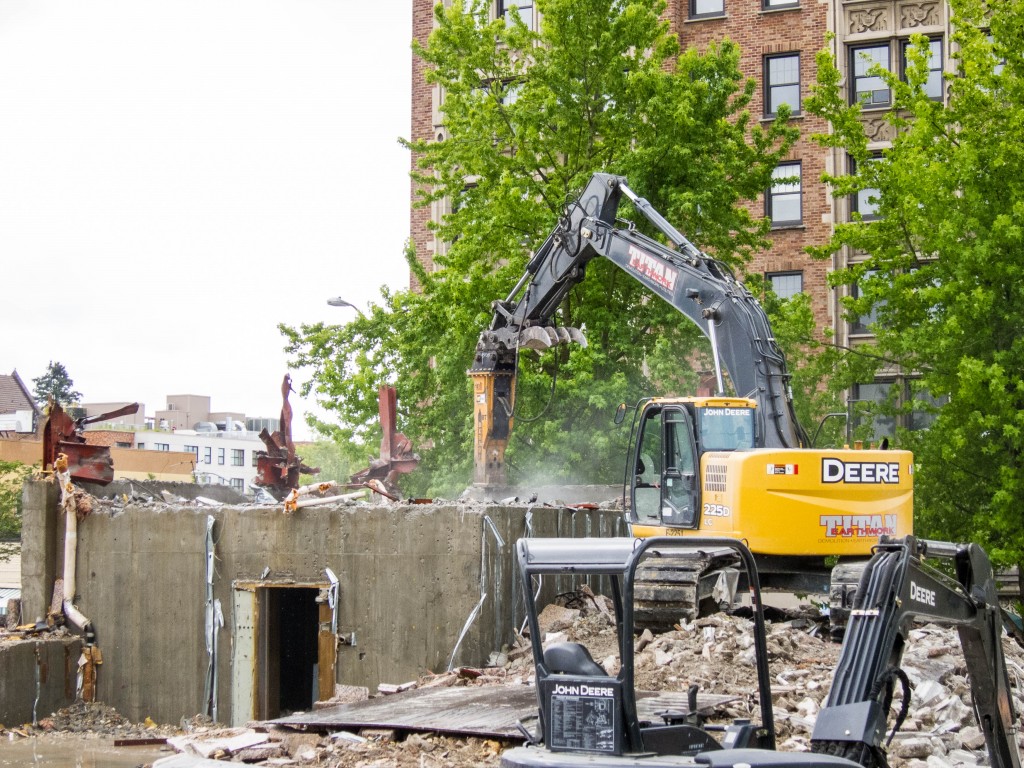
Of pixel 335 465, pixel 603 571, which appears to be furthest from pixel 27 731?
pixel 335 465

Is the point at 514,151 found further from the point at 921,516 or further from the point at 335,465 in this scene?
the point at 335,465

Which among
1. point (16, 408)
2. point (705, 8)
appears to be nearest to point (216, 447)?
point (16, 408)

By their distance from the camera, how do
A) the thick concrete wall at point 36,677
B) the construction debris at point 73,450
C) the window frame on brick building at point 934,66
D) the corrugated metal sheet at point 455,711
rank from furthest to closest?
the window frame on brick building at point 934,66 → the construction debris at point 73,450 → the thick concrete wall at point 36,677 → the corrugated metal sheet at point 455,711

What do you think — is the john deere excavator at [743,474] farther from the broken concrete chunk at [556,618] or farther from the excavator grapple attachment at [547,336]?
the excavator grapple attachment at [547,336]

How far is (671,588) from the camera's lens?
43.9 feet

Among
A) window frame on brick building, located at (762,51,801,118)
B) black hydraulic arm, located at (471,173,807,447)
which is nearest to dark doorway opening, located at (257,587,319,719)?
black hydraulic arm, located at (471,173,807,447)

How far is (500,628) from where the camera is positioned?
14414mm

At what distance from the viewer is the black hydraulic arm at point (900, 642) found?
6.08m

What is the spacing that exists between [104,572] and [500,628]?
596cm

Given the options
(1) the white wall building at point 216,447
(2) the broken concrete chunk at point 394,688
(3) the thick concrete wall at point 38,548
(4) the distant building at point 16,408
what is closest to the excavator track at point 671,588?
(2) the broken concrete chunk at point 394,688

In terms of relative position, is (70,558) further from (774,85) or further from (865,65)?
(865,65)

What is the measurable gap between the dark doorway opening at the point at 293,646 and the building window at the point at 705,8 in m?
22.5

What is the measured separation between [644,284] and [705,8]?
2017 cm

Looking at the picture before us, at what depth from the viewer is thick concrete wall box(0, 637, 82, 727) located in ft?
51.4
